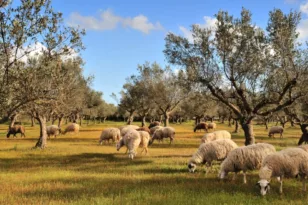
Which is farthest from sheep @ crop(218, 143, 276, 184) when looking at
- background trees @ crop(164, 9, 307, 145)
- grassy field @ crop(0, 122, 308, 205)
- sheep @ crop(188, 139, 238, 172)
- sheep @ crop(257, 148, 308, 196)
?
background trees @ crop(164, 9, 307, 145)

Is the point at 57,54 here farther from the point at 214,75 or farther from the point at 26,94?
the point at 214,75

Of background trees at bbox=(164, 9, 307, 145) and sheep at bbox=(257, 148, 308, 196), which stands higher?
background trees at bbox=(164, 9, 307, 145)

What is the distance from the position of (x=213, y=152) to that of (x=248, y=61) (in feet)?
29.5

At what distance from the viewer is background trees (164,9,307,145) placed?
20047 millimetres

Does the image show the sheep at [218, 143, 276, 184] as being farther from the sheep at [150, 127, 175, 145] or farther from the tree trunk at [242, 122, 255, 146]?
→ the sheep at [150, 127, 175, 145]

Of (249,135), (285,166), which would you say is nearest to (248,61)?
(249,135)

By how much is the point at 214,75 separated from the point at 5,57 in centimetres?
1423

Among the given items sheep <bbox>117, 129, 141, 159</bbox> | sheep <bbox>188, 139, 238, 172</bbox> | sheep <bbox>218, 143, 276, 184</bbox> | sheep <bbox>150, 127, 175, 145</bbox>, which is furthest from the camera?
sheep <bbox>150, 127, 175, 145</bbox>

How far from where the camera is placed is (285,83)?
69.4ft

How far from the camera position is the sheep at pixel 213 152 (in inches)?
601

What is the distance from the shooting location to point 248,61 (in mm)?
21500

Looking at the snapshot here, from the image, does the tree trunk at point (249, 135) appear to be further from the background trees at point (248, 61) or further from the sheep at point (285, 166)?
the sheep at point (285, 166)

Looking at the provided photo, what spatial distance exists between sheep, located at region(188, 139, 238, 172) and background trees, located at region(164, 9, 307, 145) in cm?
694

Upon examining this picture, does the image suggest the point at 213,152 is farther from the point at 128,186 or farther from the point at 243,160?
the point at 128,186
